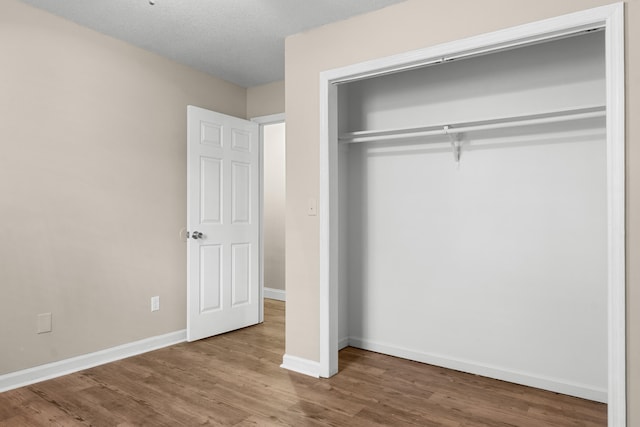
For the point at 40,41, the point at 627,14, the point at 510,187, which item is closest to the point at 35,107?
the point at 40,41

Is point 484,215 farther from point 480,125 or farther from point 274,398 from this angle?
point 274,398

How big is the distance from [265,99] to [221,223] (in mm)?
1429

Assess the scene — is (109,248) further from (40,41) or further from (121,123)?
(40,41)

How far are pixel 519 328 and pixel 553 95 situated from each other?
161cm

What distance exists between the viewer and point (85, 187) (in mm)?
3160

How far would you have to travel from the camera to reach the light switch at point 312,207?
10.1 feet

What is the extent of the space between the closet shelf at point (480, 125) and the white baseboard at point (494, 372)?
1698 millimetres

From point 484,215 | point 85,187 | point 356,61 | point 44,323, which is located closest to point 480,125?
point 484,215

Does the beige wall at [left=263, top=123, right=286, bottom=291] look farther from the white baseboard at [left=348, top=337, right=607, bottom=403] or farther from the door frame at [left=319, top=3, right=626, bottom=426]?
the door frame at [left=319, top=3, right=626, bottom=426]

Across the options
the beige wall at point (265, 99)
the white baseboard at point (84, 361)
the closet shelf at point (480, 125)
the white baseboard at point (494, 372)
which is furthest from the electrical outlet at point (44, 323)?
the beige wall at point (265, 99)

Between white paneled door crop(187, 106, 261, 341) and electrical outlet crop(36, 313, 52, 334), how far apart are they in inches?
43.5

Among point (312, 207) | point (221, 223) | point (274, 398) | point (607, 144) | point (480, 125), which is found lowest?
point (274, 398)

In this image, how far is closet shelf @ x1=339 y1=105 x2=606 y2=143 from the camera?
250 centimetres

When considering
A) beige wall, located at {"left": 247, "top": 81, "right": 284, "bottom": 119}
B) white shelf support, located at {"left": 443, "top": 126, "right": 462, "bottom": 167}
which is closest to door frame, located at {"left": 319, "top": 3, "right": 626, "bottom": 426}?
white shelf support, located at {"left": 443, "top": 126, "right": 462, "bottom": 167}
